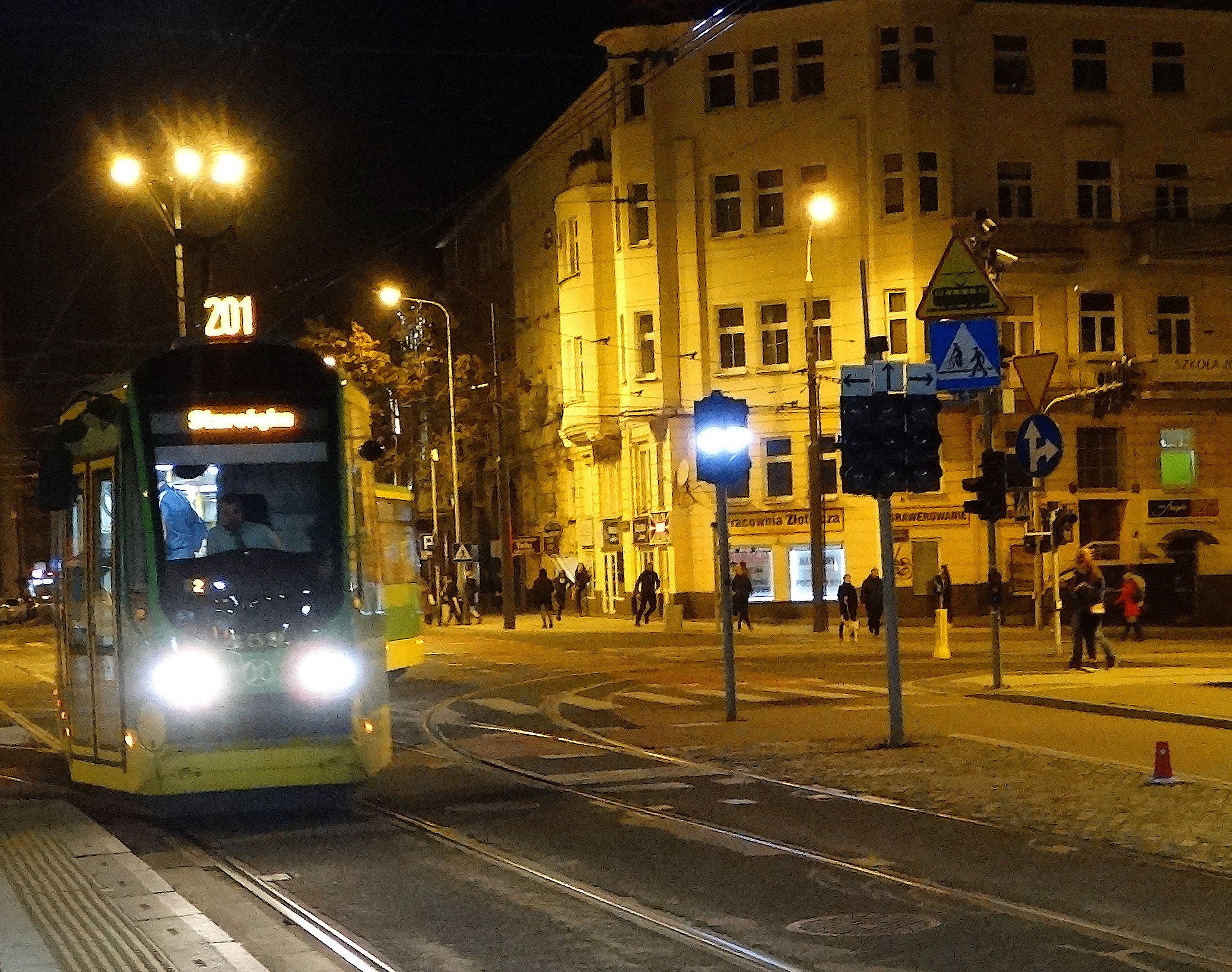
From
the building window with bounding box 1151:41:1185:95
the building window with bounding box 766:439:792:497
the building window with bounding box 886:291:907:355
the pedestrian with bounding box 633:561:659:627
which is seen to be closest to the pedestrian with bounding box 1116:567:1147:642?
the building window with bounding box 886:291:907:355

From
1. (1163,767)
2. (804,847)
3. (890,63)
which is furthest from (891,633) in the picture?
(890,63)

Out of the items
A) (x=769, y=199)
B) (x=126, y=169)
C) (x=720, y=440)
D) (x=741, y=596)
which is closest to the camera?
(x=720, y=440)

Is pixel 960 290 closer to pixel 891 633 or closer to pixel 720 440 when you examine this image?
pixel 720 440

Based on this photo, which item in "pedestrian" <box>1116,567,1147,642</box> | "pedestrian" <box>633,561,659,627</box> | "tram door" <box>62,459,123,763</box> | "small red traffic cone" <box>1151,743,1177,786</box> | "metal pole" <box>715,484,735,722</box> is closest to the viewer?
"tram door" <box>62,459,123,763</box>

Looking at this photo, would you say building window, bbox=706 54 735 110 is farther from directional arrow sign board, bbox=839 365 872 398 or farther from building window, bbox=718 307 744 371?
directional arrow sign board, bbox=839 365 872 398

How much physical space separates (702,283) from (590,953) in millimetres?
42076

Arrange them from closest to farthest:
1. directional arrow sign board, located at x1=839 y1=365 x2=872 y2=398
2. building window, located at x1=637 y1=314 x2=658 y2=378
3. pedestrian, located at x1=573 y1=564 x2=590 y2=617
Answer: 1. directional arrow sign board, located at x1=839 y1=365 x2=872 y2=398
2. building window, located at x1=637 y1=314 x2=658 y2=378
3. pedestrian, located at x1=573 y1=564 x2=590 y2=617

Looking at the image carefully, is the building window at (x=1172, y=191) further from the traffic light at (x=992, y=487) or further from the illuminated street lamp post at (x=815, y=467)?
the traffic light at (x=992, y=487)

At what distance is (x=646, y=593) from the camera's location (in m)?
47.7

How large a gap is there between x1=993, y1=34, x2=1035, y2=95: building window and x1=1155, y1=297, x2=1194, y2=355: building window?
23.2 ft

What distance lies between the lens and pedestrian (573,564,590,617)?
5469 cm

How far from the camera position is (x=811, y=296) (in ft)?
141

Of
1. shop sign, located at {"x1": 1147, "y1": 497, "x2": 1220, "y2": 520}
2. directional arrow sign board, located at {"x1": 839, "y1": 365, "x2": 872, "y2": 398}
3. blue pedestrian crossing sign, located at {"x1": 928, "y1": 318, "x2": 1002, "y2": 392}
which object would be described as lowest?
shop sign, located at {"x1": 1147, "y1": 497, "x2": 1220, "y2": 520}

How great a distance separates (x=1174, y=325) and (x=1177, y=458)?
12.3 ft
